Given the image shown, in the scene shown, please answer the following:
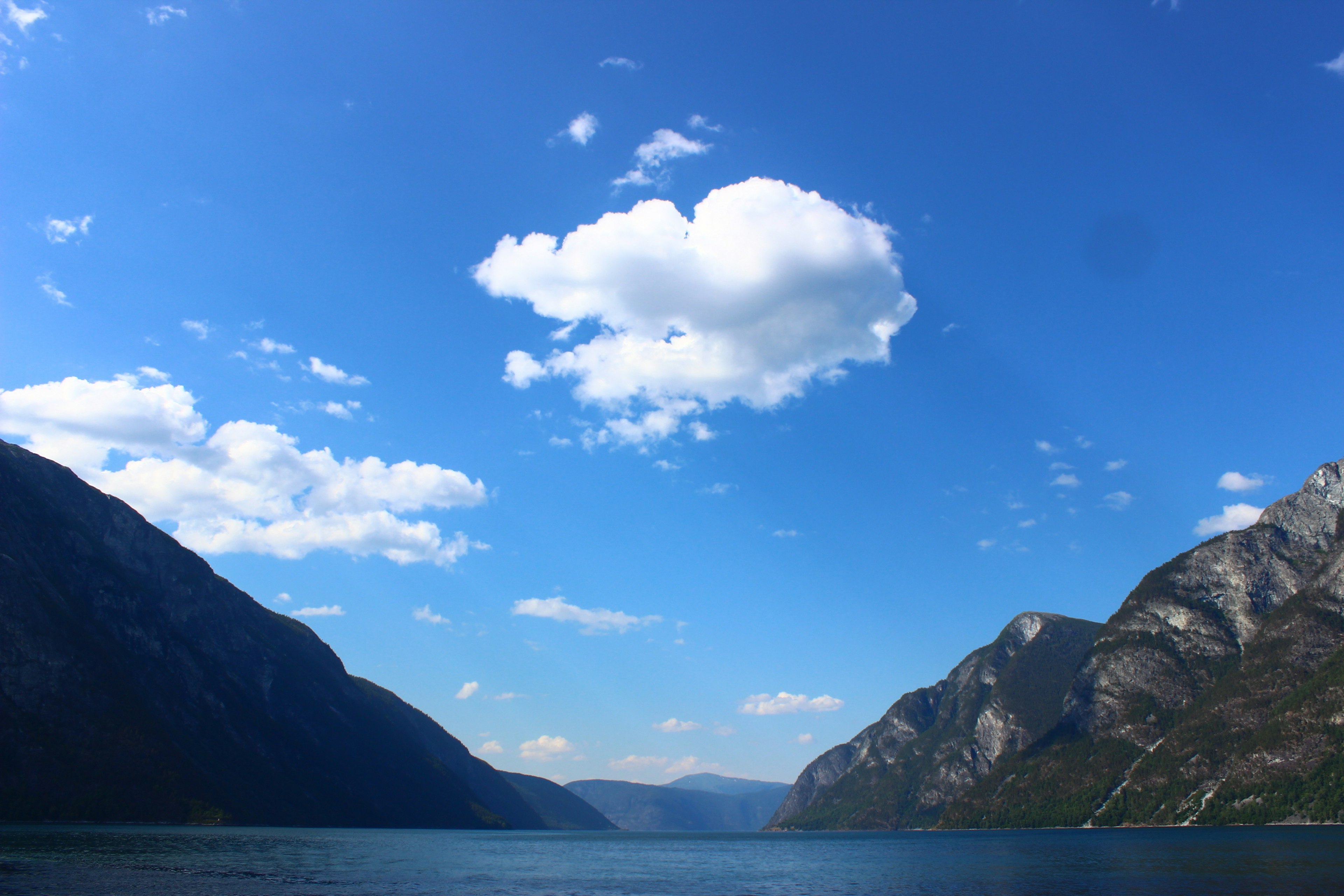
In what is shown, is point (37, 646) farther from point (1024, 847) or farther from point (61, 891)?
point (1024, 847)

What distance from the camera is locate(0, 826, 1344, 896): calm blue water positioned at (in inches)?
2473

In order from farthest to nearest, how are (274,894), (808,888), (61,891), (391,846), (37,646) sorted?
(37,646), (391,846), (808,888), (274,894), (61,891)

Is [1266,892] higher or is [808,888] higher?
[1266,892]

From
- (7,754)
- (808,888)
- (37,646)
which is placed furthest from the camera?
(37,646)

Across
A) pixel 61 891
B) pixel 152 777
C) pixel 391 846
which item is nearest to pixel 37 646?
pixel 152 777

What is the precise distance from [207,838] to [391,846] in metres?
33.0

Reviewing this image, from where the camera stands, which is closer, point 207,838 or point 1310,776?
point 207,838

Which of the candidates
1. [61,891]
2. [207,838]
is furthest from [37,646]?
[61,891]

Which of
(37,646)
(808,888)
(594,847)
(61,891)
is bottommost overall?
(594,847)

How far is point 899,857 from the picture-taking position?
12888 centimetres

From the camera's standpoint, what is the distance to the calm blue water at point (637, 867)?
206 feet

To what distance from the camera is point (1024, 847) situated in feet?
475

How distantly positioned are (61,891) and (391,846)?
102290 mm

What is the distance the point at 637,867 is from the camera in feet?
358
